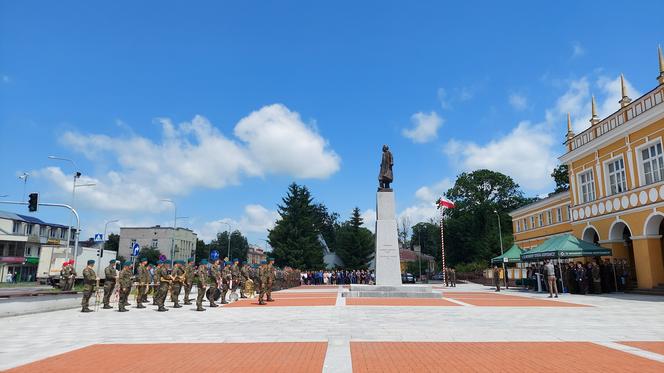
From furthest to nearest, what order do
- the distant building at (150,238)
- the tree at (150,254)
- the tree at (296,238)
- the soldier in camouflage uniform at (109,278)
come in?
the distant building at (150,238) → the tree at (150,254) → the tree at (296,238) → the soldier in camouflage uniform at (109,278)

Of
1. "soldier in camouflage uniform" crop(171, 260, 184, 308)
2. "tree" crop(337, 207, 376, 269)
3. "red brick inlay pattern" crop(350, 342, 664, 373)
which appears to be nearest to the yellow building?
"red brick inlay pattern" crop(350, 342, 664, 373)

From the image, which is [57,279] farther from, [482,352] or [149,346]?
[482,352]

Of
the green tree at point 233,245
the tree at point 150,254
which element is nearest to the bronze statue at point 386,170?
the tree at point 150,254

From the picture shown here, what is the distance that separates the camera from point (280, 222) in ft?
184

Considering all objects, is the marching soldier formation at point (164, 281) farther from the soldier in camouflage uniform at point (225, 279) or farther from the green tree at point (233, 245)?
the green tree at point (233, 245)

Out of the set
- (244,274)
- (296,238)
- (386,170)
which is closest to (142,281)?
(244,274)

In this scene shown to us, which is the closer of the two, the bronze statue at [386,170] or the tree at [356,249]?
the bronze statue at [386,170]

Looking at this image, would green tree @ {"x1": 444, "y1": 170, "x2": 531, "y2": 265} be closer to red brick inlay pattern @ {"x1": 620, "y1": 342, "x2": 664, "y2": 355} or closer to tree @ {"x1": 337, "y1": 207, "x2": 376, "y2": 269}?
tree @ {"x1": 337, "y1": 207, "x2": 376, "y2": 269}

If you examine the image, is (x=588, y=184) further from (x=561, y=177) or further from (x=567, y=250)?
(x=561, y=177)

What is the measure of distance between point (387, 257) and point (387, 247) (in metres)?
0.49

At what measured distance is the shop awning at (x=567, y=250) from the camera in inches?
890

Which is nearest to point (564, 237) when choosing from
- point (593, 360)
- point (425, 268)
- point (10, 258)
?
point (593, 360)

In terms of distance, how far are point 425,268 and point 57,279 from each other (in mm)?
59495

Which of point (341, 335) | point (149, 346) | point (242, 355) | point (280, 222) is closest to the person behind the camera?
point (242, 355)
